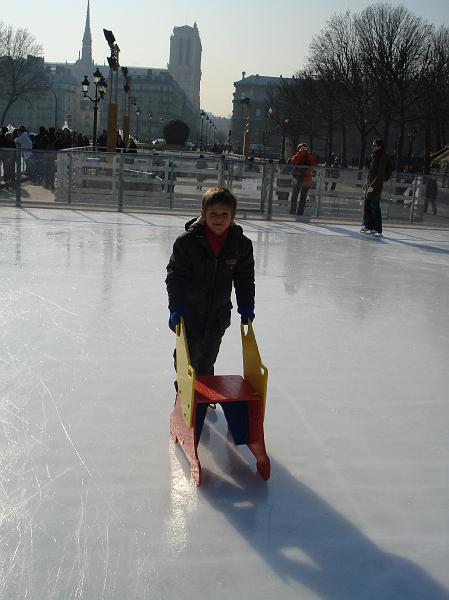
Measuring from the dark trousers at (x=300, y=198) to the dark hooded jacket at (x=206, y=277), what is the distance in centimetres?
1002

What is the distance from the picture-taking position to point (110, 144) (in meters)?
17.0

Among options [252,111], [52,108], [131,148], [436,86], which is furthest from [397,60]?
[52,108]

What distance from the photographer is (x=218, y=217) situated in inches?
110

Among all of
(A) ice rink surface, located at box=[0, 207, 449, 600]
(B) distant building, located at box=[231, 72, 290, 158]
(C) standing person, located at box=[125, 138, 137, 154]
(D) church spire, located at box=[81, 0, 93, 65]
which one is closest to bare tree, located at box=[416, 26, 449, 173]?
(C) standing person, located at box=[125, 138, 137, 154]

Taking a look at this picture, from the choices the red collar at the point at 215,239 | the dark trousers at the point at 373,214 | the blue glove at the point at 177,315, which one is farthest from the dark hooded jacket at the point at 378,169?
the blue glove at the point at 177,315

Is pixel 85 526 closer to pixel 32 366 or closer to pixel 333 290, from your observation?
pixel 32 366

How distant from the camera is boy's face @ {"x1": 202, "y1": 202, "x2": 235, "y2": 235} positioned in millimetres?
2783

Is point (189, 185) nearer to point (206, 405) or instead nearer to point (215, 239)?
point (215, 239)

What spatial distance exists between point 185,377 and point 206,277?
1.53 feet

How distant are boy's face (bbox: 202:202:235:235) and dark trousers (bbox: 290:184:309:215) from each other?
10.2 metres

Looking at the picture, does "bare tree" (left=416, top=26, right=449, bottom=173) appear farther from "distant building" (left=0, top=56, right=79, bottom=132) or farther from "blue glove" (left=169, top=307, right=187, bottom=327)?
"distant building" (left=0, top=56, right=79, bottom=132)

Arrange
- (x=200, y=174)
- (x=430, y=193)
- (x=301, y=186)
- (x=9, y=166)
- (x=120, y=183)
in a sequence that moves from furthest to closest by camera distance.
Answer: (x=430, y=193)
(x=200, y=174)
(x=301, y=186)
(x=120, y=183)
(x=9, y=166)

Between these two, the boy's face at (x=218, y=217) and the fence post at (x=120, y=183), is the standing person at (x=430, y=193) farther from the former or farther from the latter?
the boy's face at (x=218, y=217)

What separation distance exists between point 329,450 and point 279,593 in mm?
1021
